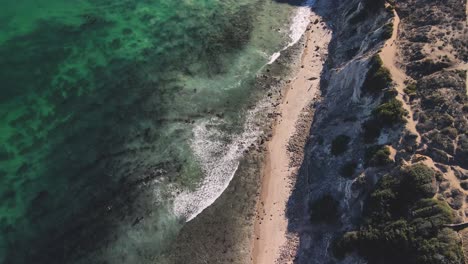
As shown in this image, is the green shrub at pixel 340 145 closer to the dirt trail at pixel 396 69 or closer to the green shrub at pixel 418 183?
the dirt trail at pixel 396 69

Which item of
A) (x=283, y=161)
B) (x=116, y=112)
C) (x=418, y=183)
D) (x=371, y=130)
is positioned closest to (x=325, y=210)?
(x=283, y=161)

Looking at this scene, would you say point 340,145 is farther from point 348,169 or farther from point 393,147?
point 393,147

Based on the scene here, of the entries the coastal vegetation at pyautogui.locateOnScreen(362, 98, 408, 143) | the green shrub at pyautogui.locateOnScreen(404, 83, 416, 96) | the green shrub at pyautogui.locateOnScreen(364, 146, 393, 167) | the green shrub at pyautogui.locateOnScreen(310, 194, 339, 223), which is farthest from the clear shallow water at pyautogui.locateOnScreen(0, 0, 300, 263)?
the green shrub at pyautogui.locateOnScreen(404, 83, 416, 96)

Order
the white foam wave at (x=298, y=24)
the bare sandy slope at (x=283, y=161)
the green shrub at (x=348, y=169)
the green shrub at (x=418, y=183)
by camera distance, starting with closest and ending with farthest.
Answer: the green shrub at (x=418, y=183) → the green shrub at (x=348, y=169) → the bare sandy slope at (x=283, y=161) → the white foam wave at (x=298, y=24)

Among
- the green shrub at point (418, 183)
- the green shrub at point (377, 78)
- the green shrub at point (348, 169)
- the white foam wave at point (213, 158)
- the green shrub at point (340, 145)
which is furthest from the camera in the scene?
the white foam wave at point (213, 158)

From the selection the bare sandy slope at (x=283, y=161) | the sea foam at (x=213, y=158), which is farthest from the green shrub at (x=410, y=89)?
the sea foam at (x=213, y=158)
